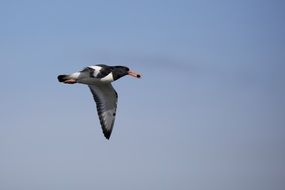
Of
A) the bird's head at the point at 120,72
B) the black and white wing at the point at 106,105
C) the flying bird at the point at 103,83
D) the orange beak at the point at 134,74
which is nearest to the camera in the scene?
the flying bird at the point at 103,83

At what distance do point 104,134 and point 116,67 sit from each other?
10.9ft

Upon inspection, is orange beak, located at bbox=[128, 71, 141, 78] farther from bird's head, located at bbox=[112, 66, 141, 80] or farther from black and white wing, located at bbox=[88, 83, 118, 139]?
black and white wing, located at bbox=[88, 83, 118, 139]

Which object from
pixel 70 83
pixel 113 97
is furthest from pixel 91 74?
pixel 113 97

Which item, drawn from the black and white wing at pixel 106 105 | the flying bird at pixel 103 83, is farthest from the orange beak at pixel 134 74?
the black and white wing at pixel 106 105

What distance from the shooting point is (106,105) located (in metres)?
26.5

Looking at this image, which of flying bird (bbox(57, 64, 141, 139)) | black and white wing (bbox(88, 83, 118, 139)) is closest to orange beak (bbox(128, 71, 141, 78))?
flying bird (bbox(57, 64, 141, 139))

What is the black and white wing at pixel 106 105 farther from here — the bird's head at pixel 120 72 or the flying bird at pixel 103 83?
the bird's head at pixel 120 72

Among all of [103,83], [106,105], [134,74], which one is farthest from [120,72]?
[106,105]

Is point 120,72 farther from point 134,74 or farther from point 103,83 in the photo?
point 103,83

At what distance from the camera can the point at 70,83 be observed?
77.4 feet

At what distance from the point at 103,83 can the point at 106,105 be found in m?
1.71

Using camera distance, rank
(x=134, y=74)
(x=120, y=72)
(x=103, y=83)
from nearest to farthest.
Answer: (x=120, y=72) < (x=103, y=83) < (x=134, y=74)

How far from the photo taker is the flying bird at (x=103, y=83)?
23750mm

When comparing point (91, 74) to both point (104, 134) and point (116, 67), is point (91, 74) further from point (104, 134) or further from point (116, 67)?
point (104, 134)
